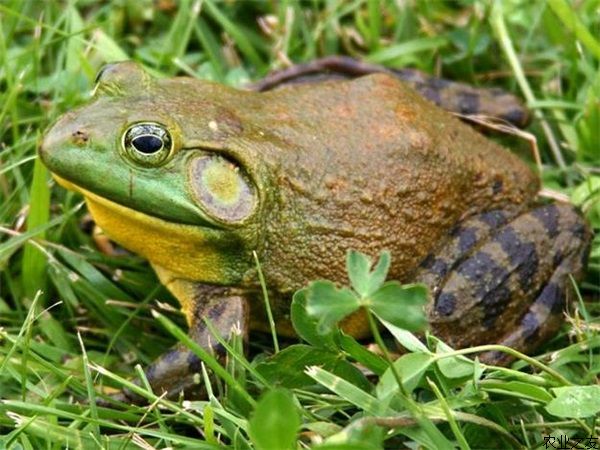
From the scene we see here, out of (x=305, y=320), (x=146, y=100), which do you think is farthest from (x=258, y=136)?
(x=305, y=320)

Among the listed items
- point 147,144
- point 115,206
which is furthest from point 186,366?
point 147,144

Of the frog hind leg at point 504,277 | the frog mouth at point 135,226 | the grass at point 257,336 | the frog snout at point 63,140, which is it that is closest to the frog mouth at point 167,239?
the frog mouth at point 135,226

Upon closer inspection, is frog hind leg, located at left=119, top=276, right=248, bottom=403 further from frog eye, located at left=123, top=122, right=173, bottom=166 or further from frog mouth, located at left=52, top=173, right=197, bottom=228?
frog eye, located at left=123, top=122, right=173, bottom=166

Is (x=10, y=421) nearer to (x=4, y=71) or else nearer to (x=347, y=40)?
(x=4, y=71)

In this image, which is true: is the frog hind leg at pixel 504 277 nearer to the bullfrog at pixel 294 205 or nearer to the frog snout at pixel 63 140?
the bullfrog at pixel 294 205

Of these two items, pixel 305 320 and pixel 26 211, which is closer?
pixel 305 320

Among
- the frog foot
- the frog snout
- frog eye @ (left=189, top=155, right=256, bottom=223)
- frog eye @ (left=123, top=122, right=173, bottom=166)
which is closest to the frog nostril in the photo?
the frog snout

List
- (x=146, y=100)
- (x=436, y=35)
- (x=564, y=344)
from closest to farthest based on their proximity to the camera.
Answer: (x=146, y=100) → (x=564, y=344) → (x=436, y=35)
